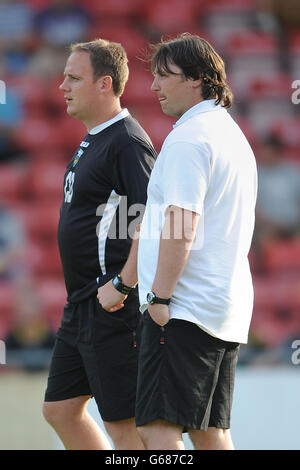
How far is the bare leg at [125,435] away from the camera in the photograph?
306cm

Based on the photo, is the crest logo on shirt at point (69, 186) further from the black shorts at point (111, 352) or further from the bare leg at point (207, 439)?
the bare leg at point (207, 439)

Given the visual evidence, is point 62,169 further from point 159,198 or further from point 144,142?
point 159,198

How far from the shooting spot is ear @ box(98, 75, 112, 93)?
3.19 metres

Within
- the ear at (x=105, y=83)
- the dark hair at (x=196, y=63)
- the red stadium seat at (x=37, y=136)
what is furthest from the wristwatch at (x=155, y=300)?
the red stadium seat at (x=37, y=136)

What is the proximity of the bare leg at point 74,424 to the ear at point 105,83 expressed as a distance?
1.14 metres

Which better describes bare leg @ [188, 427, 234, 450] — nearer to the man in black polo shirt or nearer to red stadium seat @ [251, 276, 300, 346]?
the man in black polo shirt

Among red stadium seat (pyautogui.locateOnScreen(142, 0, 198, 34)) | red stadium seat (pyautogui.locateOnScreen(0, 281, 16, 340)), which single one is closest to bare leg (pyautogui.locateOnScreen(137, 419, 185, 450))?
red stadium seat (pyautogui.locateOnScreen(0, 281, 16, 340))

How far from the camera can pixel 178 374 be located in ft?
8.26

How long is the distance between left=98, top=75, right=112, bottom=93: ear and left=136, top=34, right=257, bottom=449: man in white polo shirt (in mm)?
533

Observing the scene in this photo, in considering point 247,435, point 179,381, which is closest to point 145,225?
point 179,381

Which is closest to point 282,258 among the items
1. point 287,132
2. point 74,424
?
point 287,132

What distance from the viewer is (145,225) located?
2648 mm

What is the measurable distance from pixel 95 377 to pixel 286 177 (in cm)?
385

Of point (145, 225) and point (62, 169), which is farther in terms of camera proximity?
point (62, 169)
